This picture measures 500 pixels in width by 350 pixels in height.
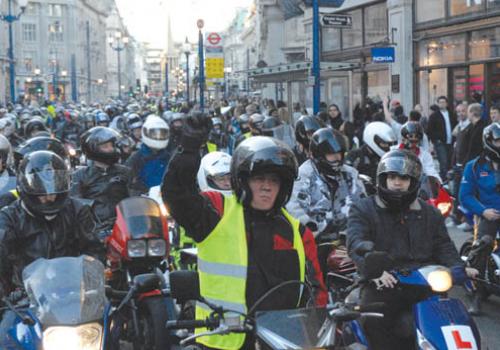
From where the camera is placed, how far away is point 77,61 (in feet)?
Answer: 396

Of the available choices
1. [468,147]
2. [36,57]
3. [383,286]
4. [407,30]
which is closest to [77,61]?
[36,57]

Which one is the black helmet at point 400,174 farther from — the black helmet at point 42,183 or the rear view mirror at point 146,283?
the black helmet at point 42,183

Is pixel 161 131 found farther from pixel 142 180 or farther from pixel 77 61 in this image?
pixel 77 61

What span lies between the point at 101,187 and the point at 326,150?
7.78 feet

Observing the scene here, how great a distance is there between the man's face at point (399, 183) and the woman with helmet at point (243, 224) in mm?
1344

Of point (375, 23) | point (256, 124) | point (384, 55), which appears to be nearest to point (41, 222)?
point (256, 124)

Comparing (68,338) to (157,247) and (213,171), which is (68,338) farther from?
(213,171)

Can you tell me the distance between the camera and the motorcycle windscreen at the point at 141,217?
6.07 metres

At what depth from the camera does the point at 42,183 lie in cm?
490

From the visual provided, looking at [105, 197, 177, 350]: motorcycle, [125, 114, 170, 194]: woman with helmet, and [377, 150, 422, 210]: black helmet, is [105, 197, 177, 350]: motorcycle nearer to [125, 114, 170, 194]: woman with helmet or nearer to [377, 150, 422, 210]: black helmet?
[377, 150, 422, 210]: black helmet

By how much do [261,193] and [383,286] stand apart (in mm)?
1257

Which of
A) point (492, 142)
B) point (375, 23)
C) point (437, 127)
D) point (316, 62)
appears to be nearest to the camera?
point (492, 142)

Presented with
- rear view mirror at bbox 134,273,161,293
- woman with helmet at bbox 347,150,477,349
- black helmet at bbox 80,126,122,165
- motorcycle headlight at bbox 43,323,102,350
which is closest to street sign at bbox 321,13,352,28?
black helmet at bbox 80,126,122,165

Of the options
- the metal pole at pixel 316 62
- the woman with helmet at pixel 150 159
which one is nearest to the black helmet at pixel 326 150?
the woman with helmet at pixel 150 159
